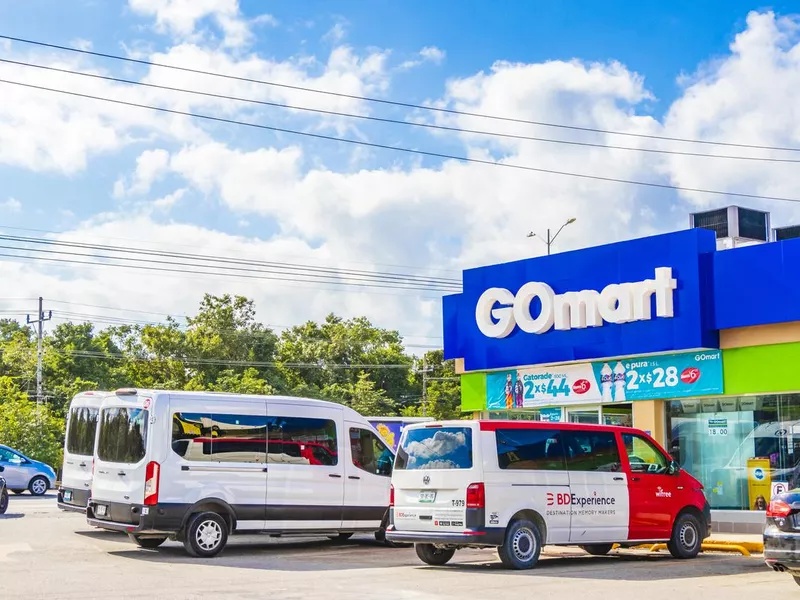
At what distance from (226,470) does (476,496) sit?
4124 mm

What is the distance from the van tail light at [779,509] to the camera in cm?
1160

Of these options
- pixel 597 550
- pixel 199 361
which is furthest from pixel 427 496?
pixel 199 361

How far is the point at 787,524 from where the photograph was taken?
11.6m

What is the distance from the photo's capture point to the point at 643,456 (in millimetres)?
16062

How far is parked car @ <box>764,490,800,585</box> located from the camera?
11414 millimetres

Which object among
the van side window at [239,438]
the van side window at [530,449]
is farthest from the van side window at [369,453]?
the van side window at [530,449]

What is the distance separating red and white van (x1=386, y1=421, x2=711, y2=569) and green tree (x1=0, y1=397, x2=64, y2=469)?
113 ft

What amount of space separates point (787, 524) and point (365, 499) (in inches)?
305

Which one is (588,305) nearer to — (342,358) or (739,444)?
(739,444)

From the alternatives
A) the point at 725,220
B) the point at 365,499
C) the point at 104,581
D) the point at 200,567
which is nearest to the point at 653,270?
the point at 725,220

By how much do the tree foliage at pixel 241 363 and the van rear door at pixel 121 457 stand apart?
50234 millimetres

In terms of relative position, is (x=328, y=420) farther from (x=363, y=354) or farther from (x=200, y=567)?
(x=363, y=354)

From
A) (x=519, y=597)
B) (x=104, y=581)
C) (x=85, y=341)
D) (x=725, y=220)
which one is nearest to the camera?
(x=519, y=597)

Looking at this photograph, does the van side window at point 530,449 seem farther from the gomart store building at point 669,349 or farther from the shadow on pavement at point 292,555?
the gomart store building at point 669,349
